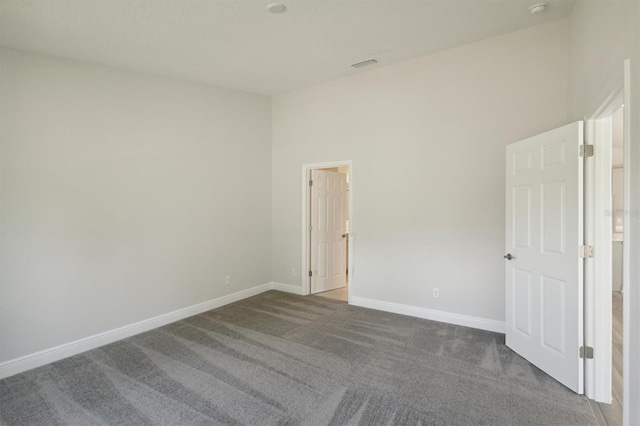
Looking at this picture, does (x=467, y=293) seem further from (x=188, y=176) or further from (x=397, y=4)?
(x=188, y=176)

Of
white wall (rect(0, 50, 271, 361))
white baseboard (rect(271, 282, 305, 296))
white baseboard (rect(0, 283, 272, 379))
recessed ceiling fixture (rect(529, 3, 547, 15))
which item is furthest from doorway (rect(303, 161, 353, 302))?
recessed ceiling fixture (rect(529, 3, 547, 15))

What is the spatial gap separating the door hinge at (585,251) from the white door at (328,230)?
3.39 meters

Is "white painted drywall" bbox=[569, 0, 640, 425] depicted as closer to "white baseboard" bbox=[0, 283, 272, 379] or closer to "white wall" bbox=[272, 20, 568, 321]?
"white wall" bbox=[272, 20, 568, 321]

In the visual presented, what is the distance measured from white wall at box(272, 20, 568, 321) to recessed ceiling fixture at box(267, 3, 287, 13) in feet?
6.07

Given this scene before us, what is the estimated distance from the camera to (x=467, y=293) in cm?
364

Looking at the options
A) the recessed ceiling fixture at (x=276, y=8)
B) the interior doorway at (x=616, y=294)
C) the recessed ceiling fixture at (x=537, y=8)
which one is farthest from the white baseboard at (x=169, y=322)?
the recessed ceiling fixture at (x=276, y=8)

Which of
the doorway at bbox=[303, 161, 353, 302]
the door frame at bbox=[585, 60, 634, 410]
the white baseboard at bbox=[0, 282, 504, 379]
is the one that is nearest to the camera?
the door frame at bbox=[585, 60, 634, 410]

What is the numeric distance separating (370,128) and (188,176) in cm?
248

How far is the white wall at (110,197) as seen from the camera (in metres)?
2.86

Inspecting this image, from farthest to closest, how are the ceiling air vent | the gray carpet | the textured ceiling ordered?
the ceiling air vent
the textured ceiling
the gray carpet

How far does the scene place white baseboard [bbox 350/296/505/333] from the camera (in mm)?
3508

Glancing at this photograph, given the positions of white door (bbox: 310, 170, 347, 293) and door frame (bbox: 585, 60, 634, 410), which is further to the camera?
white door (bbox: 310, 170, 347, 293)

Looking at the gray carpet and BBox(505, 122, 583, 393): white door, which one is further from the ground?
BBox(505, 122, 583, 393): white door

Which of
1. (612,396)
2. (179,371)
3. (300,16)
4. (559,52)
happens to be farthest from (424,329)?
(300,16)
